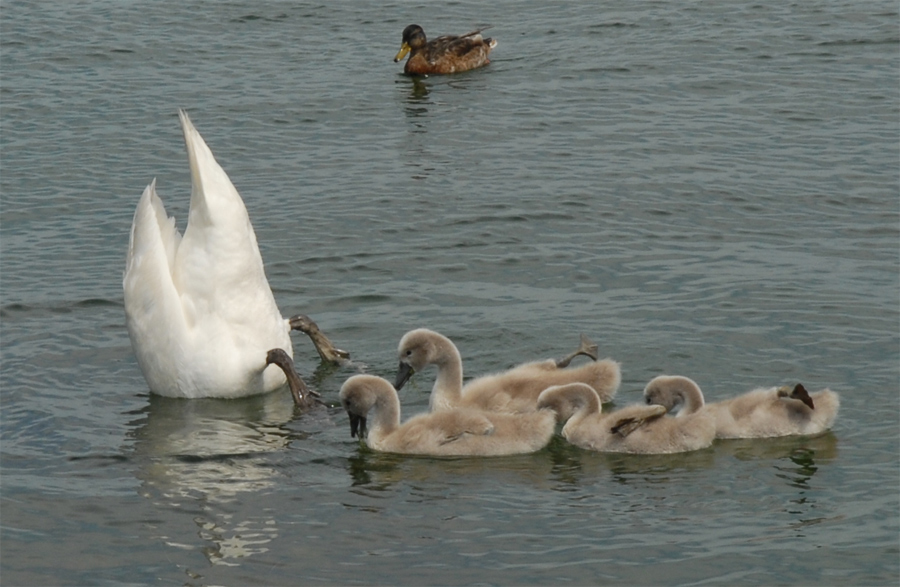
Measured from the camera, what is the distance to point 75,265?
13008mm

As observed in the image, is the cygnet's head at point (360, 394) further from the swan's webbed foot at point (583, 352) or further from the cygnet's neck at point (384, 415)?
the swan's webbed foot at point (583, 352)

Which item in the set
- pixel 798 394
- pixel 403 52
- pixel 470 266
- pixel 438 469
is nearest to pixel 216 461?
pixel 438 469

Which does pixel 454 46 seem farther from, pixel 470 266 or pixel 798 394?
pixel 798 394

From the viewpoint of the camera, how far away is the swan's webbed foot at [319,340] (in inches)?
425

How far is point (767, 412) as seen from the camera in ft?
30.1

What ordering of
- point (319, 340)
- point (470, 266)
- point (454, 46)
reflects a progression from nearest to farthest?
point (319, 340), point (470, 266), point (454, 46)

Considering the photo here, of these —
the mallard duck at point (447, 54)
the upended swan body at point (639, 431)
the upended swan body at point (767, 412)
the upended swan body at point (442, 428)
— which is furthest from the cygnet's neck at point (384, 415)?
the mallard duck at point (447, 54)

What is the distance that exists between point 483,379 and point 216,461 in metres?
1.90

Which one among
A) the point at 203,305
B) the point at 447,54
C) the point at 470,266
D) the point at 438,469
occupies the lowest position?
the point at 438,469

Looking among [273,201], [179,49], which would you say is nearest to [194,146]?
[273,201]

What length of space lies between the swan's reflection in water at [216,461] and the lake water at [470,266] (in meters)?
0.03

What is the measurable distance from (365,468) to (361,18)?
47.8 feet

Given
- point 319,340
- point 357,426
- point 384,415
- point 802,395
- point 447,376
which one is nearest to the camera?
point 802,395

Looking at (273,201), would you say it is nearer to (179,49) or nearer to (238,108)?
(238,108)
